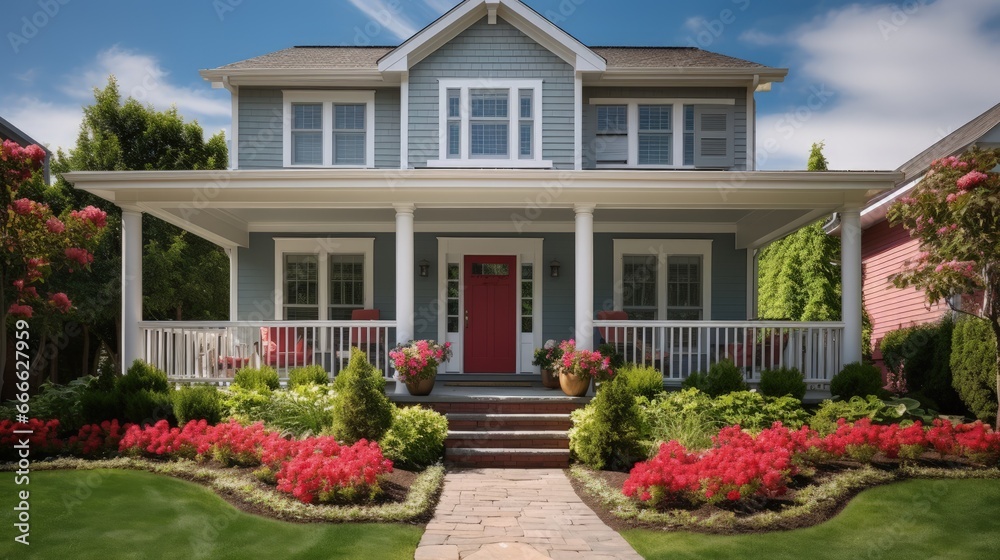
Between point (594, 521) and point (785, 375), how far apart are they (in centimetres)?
452

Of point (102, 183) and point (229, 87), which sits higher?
point (229, 87)

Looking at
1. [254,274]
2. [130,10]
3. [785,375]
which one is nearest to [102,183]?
[254,274]

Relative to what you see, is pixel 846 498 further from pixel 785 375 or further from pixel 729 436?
pixel 785 375

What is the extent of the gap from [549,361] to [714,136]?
17.7ft

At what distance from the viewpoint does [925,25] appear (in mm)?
10914

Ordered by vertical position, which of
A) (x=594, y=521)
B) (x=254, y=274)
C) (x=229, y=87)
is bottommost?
(x=594, y=521)

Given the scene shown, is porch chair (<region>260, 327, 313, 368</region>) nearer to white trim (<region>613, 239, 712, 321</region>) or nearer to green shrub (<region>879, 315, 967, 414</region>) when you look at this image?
white trim (<region>613, 239, 712, 321</region>)

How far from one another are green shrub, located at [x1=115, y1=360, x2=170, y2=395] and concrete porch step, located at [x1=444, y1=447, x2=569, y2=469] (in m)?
3.65

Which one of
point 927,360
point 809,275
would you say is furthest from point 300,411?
point 809,275

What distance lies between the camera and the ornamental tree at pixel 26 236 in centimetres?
794

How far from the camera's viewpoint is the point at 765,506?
6371mm

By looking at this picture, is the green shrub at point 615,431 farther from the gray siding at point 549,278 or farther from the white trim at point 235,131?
the white trim at point 235,131

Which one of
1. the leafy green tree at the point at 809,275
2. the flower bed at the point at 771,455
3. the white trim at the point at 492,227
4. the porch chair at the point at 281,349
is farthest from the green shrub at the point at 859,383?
the leafy green tree at the point at 809,275

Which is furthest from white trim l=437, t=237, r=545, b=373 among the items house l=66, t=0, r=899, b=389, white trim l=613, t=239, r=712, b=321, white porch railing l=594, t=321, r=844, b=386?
white porch railing l=594, t=321, r=844, b=386
